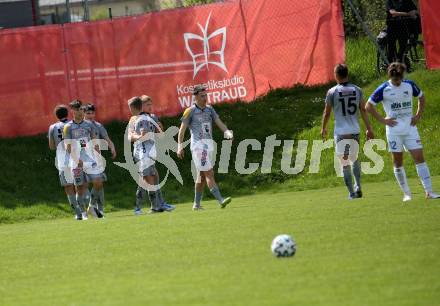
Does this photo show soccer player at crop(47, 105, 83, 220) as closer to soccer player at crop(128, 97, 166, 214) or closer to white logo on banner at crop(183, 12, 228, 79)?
soccer player at crop(128, 97, 166, 214)

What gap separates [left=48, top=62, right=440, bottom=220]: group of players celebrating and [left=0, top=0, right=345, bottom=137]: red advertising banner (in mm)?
6018

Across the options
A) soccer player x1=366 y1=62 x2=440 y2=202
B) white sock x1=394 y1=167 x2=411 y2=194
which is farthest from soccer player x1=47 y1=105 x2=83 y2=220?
white sock x1=394 y1=167 x2=411 y2=194

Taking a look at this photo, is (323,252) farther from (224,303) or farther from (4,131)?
(4,131)

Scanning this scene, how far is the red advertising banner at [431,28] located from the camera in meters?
26.6

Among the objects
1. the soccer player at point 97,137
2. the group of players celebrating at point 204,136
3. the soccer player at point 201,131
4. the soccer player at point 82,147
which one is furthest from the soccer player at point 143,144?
the soccer player at point 201,131

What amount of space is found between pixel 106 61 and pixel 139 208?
8.17 m

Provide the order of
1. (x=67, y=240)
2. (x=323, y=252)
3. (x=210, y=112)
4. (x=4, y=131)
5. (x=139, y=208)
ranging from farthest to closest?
(x=4, y=131), (x=139, y=208), (x=210, y=112), (x=67, y=240), (x=323, y=252)

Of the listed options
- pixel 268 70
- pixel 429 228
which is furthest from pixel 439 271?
pixel 268 70

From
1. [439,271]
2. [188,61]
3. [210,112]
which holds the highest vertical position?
[188,61]

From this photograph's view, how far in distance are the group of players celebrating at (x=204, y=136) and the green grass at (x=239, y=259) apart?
2.83 ft

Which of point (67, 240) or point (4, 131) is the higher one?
point (4, 131)

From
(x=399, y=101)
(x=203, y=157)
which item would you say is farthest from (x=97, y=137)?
(x=399, y=101)

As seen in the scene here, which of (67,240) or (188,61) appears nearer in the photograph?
(67,240)

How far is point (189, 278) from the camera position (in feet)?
36.2
